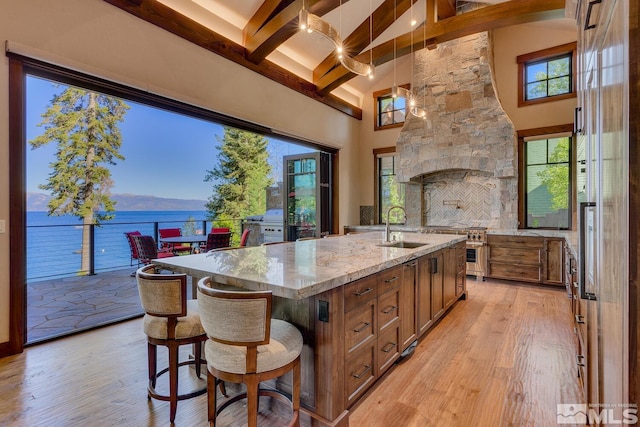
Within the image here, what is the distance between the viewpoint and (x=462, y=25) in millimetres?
4676

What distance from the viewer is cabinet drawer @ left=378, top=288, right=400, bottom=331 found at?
2219 millimetres

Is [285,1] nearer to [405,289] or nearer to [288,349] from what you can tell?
[405,289]

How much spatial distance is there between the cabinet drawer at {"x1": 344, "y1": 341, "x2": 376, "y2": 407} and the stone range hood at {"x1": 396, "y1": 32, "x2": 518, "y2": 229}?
15.3 feet

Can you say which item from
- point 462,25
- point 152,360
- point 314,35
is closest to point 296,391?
point 152,360

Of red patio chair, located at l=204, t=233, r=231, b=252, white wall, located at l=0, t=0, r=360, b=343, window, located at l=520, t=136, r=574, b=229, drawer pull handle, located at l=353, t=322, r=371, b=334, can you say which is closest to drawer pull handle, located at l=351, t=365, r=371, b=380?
drawer pull handle, located at l=353, t=322, r=371, b=334

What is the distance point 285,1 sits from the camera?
425cm

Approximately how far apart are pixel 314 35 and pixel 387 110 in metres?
2.87

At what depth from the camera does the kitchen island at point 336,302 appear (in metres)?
→ 1.69

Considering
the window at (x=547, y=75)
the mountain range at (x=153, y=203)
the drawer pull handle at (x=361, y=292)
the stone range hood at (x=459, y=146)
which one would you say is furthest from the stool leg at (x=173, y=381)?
the mountain range at (x=153, y=203)

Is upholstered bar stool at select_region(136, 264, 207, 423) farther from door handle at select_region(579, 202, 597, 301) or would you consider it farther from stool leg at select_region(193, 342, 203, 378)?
door handle at select_region(579, 202, 597, 301)

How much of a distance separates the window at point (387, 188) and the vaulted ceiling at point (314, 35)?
1771 mm

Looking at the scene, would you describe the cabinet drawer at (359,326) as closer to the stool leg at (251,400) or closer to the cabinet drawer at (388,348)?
the cabinet drawer at (388,348)

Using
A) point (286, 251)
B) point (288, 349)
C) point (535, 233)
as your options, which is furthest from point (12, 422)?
point (535, 233)

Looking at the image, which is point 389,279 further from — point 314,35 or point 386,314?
point 314,35
